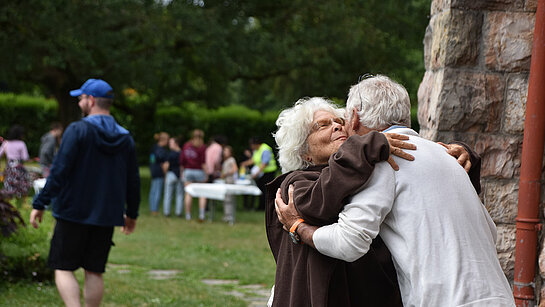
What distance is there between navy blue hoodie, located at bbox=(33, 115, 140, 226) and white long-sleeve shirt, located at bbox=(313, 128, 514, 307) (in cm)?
327

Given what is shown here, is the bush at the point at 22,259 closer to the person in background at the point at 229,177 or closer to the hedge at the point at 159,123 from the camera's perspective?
the person in background at the point at 229,177

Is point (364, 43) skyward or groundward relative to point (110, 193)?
skyward

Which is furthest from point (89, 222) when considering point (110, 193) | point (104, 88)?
point (104, 88)

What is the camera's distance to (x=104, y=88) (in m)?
5.65

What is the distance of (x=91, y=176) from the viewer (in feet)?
18.0

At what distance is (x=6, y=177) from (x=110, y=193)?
2.68 m

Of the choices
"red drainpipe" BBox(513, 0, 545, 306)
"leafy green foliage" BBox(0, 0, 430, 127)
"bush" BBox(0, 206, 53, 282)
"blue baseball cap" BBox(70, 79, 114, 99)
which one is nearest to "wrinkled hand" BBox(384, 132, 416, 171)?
"red drainpipe" BBox(513, 0, 545, 306)

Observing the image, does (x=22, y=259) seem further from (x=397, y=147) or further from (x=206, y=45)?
(x=206, y=45)

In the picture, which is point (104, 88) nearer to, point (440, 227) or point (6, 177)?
point (6, 177)

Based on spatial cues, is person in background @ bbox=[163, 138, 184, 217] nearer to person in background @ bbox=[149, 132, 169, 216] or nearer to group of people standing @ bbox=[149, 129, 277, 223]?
group of people standing @ bbox=[149, 129, 277, 223]

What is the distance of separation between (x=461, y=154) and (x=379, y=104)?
0.50 metres

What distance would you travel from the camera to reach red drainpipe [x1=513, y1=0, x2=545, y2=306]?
3.84m

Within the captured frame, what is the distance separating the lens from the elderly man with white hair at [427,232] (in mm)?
2451

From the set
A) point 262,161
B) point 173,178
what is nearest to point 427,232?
point 173,178
